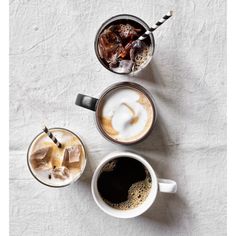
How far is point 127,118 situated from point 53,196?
318 mm

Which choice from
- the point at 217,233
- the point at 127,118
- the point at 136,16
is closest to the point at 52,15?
the point at 136,16

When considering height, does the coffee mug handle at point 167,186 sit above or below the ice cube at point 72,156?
below

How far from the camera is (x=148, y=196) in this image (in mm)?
1085

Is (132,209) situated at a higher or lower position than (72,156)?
lower

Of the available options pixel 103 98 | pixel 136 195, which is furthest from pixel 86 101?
pixel 136 195

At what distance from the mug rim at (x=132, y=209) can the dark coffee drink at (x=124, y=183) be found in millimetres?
18

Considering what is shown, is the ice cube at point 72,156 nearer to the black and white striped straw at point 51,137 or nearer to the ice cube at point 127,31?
the black and white striped straw at point 51,137

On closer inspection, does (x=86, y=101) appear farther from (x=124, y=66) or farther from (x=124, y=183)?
(x=124, y=183)

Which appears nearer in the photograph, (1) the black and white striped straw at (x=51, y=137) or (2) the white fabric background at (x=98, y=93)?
(1) the black and white striped straw at (x=51, y=137)

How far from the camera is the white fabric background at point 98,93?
112cm

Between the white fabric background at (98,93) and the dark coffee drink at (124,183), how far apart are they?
53 mm

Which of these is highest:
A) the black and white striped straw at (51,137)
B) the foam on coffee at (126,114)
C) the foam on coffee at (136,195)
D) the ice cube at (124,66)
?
the ice cube at (124,66)

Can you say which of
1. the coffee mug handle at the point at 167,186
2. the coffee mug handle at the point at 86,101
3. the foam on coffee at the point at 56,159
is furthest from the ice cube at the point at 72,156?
the coffee mug handle at the point at 167,186

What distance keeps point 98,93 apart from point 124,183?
0.86ft
